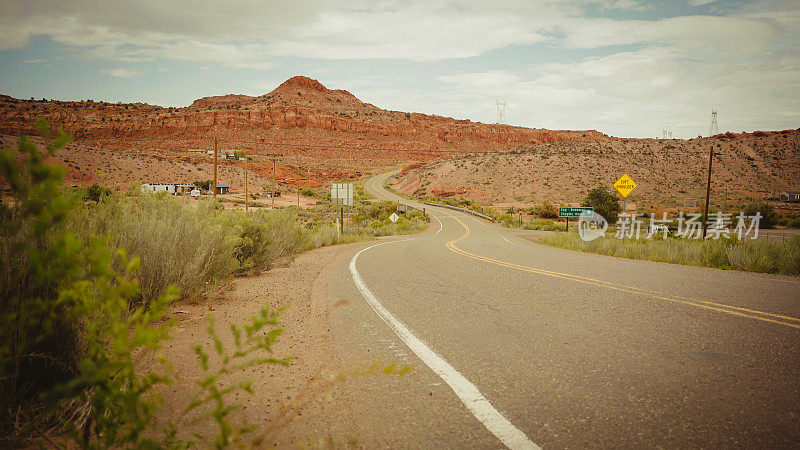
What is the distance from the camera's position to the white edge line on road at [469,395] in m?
2.66

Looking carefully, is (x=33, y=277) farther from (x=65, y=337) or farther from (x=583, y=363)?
(x=583, y=363)

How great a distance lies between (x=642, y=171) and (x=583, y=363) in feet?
251

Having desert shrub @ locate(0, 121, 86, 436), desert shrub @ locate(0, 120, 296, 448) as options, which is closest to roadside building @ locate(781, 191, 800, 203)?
desert shrub @ locate(0, 120, 296, 448)

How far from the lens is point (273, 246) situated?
10.3 meters

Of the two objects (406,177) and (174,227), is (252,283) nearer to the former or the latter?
(174,227)

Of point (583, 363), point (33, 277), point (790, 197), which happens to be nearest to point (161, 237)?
point (33, 277)

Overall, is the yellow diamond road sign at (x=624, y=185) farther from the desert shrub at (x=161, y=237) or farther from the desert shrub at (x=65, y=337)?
the desert shrub at (x=65, y=337)

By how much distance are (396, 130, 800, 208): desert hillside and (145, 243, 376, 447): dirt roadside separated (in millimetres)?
60422

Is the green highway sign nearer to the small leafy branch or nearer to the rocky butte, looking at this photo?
the small leafy branch

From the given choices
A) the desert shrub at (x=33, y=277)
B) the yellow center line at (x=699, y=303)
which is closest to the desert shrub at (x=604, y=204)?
the yellow center line at (x=699, y=303)

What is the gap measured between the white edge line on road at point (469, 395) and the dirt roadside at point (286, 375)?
2.58 feet

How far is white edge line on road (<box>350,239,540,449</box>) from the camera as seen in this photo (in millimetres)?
2664

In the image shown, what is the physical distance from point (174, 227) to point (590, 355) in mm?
5640

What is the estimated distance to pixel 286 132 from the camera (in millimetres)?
121125
